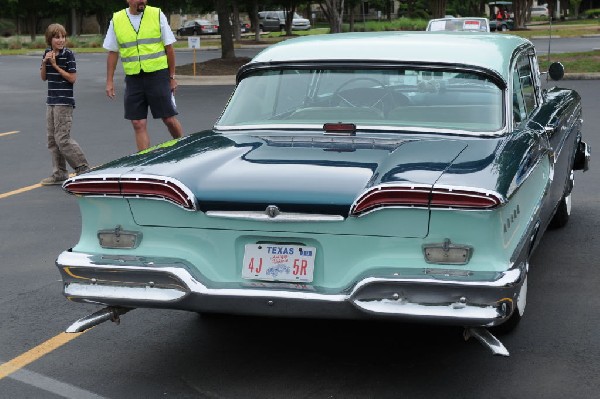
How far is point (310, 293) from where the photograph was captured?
454 cm

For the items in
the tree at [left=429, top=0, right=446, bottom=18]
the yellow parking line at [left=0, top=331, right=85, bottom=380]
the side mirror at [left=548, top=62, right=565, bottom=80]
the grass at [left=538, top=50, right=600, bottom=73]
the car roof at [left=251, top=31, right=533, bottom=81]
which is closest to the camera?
the yellow parking line at [left=0, top=331, right=85, bottom=380]

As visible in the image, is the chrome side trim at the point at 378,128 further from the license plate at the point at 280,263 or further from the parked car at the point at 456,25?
the parked car at the point at 456,25

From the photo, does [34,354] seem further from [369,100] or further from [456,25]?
[456,25]

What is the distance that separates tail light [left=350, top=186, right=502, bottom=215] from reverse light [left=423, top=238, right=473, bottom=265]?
175 millimetres

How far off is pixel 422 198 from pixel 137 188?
4.35 feet

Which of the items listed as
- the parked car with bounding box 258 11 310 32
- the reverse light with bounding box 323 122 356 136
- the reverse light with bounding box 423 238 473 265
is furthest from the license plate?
the parked car with bounding box 258 11 310 32

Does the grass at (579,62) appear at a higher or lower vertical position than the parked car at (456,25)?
lower

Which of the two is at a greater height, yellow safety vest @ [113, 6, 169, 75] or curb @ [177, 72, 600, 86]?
yellow safety vest @ [113, 6, 169, 75]

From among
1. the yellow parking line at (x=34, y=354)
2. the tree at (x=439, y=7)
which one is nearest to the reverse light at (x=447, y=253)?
the yellow parking line at (x=34, y=354)

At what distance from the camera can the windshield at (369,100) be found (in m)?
5.79

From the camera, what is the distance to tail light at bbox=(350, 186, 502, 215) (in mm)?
4441

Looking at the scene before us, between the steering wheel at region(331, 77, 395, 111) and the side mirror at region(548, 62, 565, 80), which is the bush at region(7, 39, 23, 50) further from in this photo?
the steering wheel at region(331, 77, 395, 111)

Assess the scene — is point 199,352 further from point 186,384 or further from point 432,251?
point 432,251

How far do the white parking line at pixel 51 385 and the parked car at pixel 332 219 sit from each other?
1.15 ft
